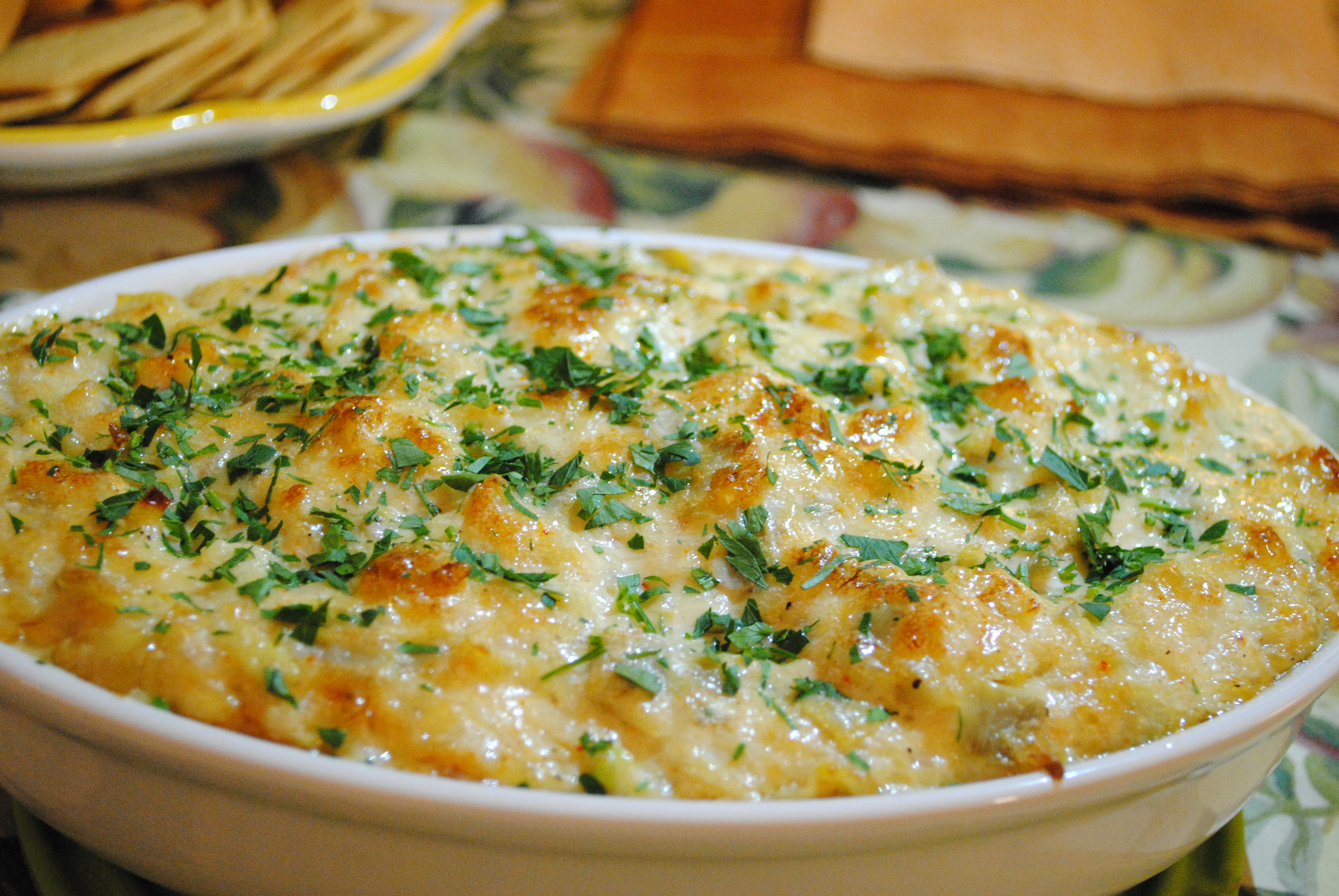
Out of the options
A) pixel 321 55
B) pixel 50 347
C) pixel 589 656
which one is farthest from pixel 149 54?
pixel 589 656

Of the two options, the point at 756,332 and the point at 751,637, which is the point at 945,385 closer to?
the point at 756,332

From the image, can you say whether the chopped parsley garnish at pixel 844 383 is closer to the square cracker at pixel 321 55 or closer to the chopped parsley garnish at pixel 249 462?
the chopped parsley garnish at pixel 249 462

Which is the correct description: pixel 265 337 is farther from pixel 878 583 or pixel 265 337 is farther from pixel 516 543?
pixel 878 583

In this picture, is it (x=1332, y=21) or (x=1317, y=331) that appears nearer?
(x=1317, y=331)

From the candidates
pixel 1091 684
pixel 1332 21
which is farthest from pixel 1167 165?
pixel 1091 684

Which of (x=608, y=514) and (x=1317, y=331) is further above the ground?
(x=608, y=514)

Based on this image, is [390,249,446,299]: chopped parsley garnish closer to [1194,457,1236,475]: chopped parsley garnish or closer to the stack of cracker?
the stack of cracker

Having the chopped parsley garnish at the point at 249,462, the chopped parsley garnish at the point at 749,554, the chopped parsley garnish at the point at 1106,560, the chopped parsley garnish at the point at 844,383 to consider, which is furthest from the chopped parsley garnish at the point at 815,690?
the chopped parsley garnish at the point at 249,462
